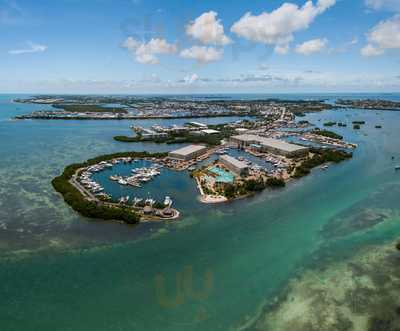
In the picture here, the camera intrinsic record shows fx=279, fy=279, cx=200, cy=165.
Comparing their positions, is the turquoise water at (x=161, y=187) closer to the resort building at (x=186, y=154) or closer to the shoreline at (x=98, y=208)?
the shoreline at (x=98, y=208)

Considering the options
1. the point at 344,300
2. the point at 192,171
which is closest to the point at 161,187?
the point at 192,171

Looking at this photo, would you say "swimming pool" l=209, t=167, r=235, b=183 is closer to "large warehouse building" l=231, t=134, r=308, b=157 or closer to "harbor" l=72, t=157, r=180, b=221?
"harbor" l=72, t=157, r=180, b=221

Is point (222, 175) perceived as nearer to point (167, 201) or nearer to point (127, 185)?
point (167, 201)

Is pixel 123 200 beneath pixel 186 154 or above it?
beneath

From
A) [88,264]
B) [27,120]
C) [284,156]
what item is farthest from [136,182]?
[27,120]

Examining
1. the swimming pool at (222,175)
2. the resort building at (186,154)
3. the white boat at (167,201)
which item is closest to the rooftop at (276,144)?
the resort building at (186,154)

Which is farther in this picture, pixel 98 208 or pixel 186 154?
pixel 186 154
